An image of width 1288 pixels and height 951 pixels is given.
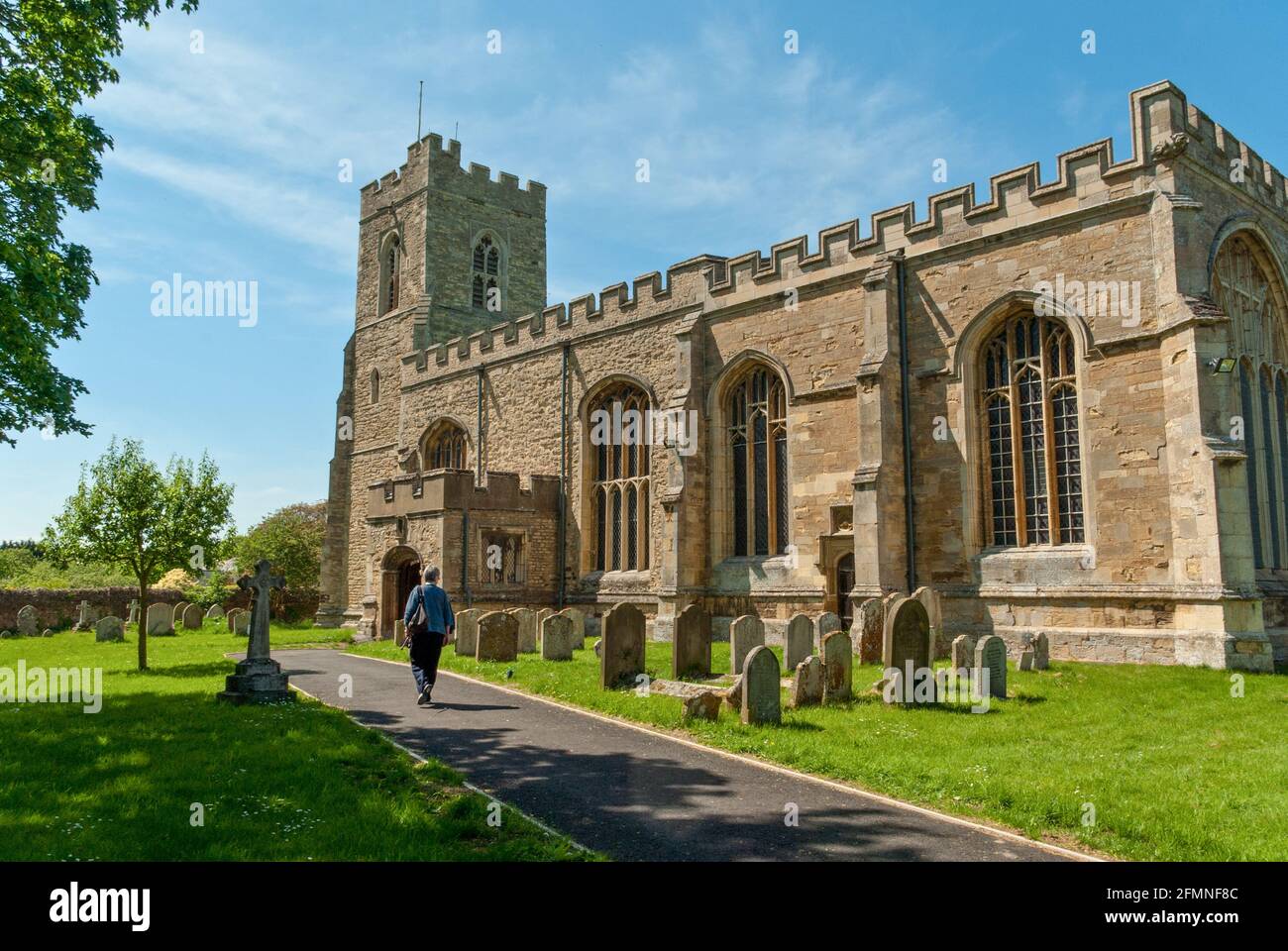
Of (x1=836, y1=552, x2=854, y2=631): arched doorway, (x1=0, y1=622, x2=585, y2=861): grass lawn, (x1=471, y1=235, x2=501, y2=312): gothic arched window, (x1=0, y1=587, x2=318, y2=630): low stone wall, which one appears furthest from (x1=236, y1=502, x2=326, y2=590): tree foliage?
(x1=0, y1=622, x2=585, y2=861): grass lawn

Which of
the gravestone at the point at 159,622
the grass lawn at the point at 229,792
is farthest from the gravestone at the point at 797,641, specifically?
the gravestone at the point at 159,622

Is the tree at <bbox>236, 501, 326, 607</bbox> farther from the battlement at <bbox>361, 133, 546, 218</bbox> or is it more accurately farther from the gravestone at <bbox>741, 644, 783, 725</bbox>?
the gravestone at <bbox>741, 644, 783, 725</bbox>

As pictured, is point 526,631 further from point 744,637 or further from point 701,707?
point 701,707

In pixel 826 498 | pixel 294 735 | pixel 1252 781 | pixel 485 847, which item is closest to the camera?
pixel 485 847

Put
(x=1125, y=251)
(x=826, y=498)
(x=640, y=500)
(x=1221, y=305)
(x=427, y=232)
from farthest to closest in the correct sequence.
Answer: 1. (x=427, y=232)
2. (x=640, y=500)
3. (x=826, y=498)
4. (x=1221, y=305)
5. (x=1125, y=251)

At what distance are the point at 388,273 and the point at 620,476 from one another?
14.3 meters

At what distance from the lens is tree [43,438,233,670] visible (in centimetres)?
1477

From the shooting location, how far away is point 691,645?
12.5 metres

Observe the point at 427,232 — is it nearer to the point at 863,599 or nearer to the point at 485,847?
the point at 863,599

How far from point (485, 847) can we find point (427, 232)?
27271mm

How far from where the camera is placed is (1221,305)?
15625mm

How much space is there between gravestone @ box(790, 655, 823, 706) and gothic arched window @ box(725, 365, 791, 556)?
8.87 m

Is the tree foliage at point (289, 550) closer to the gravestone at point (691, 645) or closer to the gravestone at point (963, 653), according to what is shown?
the gravestone at point (691, 645)
